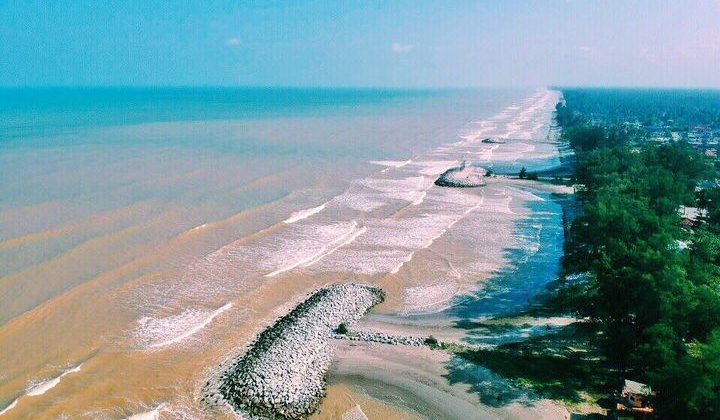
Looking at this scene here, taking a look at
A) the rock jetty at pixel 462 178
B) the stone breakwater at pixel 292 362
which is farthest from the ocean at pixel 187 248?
the rock jetty at pixel 462 178

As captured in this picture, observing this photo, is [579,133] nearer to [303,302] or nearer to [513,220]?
[513,220]

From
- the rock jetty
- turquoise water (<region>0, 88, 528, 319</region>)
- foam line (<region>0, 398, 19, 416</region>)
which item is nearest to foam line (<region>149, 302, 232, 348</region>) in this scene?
foam line (<region>0, 398, 19, 416</region>)

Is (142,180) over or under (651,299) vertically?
over

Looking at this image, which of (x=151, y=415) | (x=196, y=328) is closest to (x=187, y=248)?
(x=196, y=328)

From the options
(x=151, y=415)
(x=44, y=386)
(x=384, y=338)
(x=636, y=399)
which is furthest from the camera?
(x=384, y=338)

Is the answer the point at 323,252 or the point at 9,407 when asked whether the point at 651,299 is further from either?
the point at 9,407
